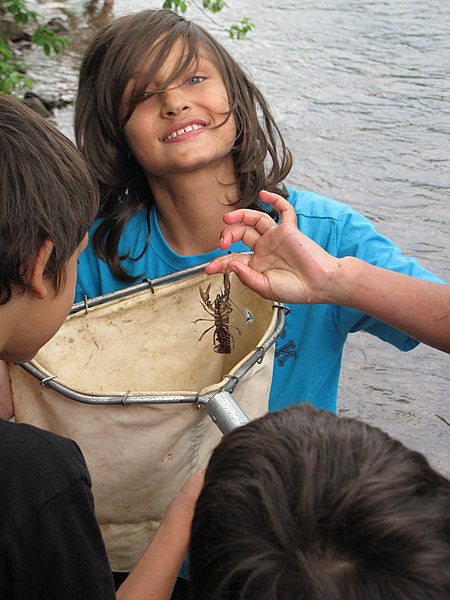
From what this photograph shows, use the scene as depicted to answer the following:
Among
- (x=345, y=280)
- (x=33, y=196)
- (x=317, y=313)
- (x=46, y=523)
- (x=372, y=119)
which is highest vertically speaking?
(x=33, y=196)

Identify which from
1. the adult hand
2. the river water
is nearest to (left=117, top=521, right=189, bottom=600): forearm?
the adult hand

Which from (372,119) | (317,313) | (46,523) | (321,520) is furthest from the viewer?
(372,119)

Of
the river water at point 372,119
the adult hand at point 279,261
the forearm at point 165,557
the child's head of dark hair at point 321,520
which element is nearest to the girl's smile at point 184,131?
the adult hand at point 279,261

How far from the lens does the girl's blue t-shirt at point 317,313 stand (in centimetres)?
205

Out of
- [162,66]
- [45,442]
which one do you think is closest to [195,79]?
[162,66]

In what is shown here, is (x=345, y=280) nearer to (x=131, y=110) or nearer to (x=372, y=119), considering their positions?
(x=131, y=110)

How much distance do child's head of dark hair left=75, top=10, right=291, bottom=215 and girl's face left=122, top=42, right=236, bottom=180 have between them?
20 millimetres

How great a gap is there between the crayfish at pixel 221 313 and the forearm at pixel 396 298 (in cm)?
27

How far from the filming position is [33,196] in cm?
145

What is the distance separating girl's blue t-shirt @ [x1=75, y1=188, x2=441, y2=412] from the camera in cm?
205

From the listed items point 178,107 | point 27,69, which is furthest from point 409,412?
point 27,69

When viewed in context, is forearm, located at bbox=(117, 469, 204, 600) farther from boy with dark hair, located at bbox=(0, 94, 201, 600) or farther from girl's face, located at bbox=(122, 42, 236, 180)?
girl's face, located at bbox=(122, 42, 236, 180)

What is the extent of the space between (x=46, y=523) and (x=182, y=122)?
3.90ft

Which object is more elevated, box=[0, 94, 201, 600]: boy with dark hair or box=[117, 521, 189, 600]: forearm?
box=[0, 94, 201, 600]: boy with dark hair
